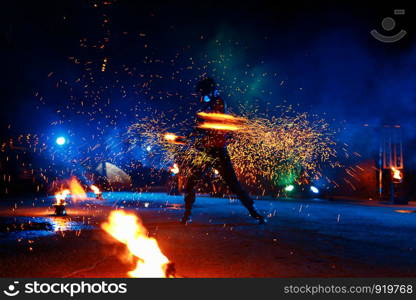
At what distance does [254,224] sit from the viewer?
805 cm

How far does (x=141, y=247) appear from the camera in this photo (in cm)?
525

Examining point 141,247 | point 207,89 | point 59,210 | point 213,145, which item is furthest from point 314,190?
point 141,247

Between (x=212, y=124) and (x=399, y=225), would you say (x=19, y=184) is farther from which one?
(x=399, y=225)

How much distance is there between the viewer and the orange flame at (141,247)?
12.7 ft

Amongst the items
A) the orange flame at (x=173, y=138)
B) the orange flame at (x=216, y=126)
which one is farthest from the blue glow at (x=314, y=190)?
the orange flame at (x=216, y=126)

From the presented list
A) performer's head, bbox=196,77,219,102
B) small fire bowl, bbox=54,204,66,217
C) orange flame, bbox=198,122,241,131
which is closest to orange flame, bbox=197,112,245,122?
orange flame, bbox=198,122,241,131

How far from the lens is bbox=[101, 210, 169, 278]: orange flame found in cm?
388

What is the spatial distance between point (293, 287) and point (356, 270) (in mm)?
1009

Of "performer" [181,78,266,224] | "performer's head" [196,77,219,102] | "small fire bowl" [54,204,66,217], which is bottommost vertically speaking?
"small fire bowl" [54,204,66,217]

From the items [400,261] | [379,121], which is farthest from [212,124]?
[379,121]

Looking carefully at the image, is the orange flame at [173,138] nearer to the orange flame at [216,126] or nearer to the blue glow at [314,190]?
the orange flame at [216,126]

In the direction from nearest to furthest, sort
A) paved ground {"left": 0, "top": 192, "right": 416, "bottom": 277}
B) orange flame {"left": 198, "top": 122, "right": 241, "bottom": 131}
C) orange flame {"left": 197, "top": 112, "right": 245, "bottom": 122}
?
paved ground {"left": 0, "top": 192, "right": 416, "bottom": 277}, orange flame {"left": 198, "top": 122, "right": 241, "bottom": 131}, orange flame {"left": 197, "top": 112, "right": 245, "bottom": 122}

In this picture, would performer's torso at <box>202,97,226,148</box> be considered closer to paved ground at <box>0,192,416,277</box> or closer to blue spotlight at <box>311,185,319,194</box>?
paved ground at <box>0,192,416,277</box>

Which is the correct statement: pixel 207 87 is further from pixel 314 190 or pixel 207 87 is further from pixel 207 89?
pixel 314 190
